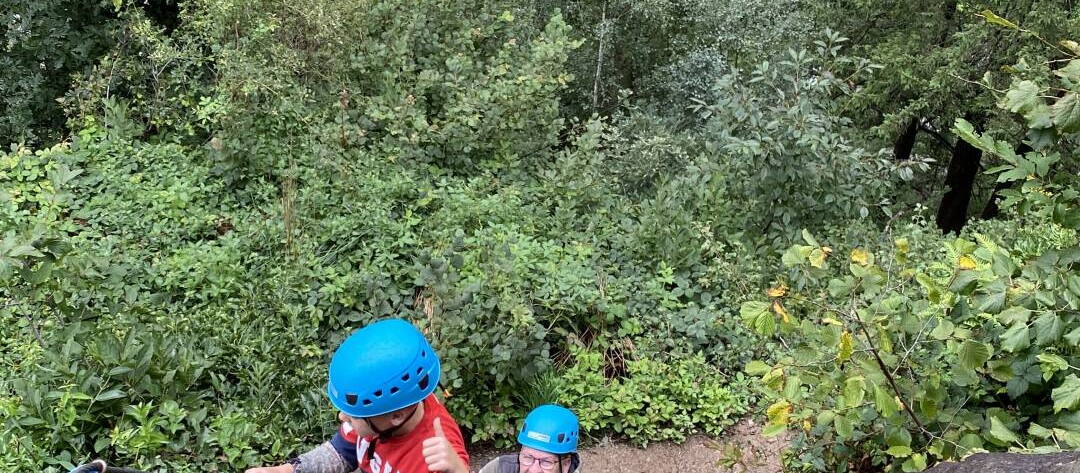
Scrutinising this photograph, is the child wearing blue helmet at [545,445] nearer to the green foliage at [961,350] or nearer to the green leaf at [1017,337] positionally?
the green foliage at [961,350]

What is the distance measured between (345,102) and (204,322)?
2.71 metres

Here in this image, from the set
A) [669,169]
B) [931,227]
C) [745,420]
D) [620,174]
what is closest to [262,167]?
[620,174]

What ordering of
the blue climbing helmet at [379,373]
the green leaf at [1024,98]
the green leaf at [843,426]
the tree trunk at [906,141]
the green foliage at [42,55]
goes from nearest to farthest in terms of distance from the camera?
the blue climbing helmet at [379,373], the green leaf at [1024,98], the green leaf at [843,426], the green foliage at [42,55], the tree trunk at [906,141]

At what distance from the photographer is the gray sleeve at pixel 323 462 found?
7.76 feet

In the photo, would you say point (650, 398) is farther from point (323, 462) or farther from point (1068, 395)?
point (323, 462)

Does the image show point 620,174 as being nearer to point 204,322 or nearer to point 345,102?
point 345,102

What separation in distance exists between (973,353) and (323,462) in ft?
7.46

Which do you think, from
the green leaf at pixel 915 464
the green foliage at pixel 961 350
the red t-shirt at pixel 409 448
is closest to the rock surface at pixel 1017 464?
the green foliage at pixel 961 350

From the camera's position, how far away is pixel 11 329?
14.0 ft

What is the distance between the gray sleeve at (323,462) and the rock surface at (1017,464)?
80.0 inches

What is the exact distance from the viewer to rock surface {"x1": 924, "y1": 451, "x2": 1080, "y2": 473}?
83.5 inches

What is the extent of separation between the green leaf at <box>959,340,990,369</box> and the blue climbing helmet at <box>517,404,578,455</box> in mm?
1505

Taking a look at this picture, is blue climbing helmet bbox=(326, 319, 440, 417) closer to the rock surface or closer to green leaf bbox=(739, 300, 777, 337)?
green leaf bbox=(739, 300, 777, 337)

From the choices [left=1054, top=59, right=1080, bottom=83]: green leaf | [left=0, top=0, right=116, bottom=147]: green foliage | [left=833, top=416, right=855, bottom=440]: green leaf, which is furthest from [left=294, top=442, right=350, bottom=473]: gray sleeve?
[left=0, top=0, right=116, bottom=147]: green foliage
